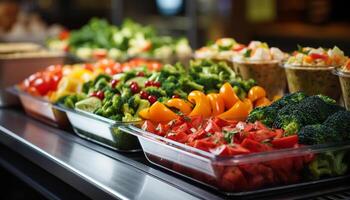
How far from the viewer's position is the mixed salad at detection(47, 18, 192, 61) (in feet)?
15.8

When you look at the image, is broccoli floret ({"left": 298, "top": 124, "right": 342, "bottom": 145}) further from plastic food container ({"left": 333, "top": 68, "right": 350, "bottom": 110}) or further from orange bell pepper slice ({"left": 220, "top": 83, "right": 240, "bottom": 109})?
orange bell pepper slice ({"left": 220, "top": 83, "right": 240, "bottom": 109})

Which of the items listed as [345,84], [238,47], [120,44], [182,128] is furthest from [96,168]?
[120,44]

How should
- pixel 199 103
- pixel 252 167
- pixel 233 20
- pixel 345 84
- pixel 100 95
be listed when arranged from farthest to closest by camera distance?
pixel 233 20, pixel 100 95, pixel 199 103, pixel 345 84, pixel 252 167

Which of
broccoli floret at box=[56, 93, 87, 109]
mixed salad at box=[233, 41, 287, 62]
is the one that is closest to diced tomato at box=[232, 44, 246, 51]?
mixed salad at box=[233, 41, 287, 62]

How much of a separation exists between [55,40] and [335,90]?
364 cm

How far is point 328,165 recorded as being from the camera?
2.01 m

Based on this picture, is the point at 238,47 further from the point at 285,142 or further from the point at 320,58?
the point at 285,142

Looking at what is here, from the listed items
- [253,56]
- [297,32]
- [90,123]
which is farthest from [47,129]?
[297,32]

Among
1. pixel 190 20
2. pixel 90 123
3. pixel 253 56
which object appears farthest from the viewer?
pixel 190 20

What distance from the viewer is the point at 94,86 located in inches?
122

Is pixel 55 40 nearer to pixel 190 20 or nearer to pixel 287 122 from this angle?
pixel 190 20

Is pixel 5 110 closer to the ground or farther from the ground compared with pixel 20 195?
farther from the ground

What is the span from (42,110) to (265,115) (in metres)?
1.42

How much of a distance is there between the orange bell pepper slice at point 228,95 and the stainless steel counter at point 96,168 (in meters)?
0.41
